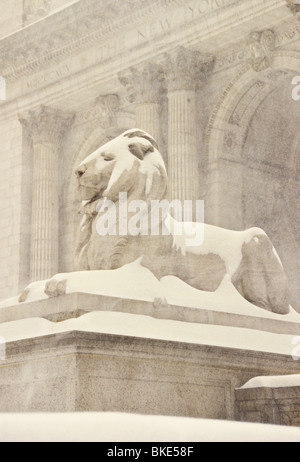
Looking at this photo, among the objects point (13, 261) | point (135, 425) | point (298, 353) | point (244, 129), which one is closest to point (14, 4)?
point (13, 261)

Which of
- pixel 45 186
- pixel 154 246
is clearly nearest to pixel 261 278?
pixel 154 246

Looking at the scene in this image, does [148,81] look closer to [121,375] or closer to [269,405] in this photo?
[269,405]

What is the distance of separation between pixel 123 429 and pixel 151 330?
3.96 ft

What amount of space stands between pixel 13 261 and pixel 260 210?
587 cm

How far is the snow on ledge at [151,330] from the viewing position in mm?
5762

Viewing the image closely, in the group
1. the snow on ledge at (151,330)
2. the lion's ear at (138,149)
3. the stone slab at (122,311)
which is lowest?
the snow on ledge at (151,330)

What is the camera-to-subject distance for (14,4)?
Answer: 2123cm

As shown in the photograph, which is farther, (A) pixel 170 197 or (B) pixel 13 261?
(B) pixel 13 261

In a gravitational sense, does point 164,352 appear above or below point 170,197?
below

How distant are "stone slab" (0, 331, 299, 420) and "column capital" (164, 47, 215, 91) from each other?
413 inches

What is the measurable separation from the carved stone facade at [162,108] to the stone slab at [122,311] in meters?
8.63

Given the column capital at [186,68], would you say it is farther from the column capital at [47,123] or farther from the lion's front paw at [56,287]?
the lion's front paw at [56,287]

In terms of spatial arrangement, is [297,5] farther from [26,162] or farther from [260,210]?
[26,162]

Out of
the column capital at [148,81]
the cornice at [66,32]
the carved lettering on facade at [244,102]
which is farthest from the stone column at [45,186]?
the carved lettering on facade at [244,102]
